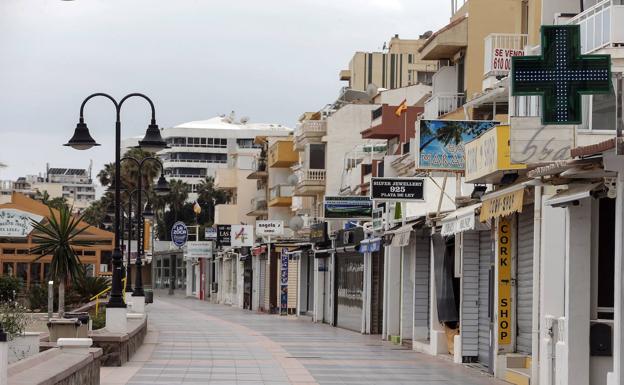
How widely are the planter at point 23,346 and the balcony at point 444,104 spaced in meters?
19.1

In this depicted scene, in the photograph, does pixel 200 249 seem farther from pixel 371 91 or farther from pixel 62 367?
pixel 62 367

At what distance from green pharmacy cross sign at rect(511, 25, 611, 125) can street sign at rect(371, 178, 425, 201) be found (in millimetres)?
17522

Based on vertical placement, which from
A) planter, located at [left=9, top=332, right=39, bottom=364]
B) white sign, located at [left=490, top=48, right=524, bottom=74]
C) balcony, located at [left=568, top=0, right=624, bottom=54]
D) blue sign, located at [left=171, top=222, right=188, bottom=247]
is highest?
white sign, located at [left=490, top=48, right=524, bottom=74]

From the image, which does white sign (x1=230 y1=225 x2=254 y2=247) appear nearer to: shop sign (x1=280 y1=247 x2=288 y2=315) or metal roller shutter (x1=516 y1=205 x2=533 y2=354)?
shop sign (x1=280 y1=247 x2=288 y2=315)

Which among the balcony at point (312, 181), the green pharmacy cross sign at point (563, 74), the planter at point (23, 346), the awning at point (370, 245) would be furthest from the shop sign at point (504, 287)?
the balcony at point (312, 181)

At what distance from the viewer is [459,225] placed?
2625 centimetres

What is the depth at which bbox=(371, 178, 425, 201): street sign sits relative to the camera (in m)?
33.5

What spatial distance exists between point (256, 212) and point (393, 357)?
62.8 m

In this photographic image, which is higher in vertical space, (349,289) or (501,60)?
(501,60)

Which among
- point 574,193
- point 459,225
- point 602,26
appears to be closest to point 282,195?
point 459,225

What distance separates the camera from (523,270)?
78.4ft

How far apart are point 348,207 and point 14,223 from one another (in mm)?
24460

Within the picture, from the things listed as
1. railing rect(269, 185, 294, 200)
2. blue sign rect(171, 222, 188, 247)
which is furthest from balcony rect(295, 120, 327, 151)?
blue sign rect(171, 222, 188, 247)

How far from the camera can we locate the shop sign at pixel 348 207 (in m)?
44.4
